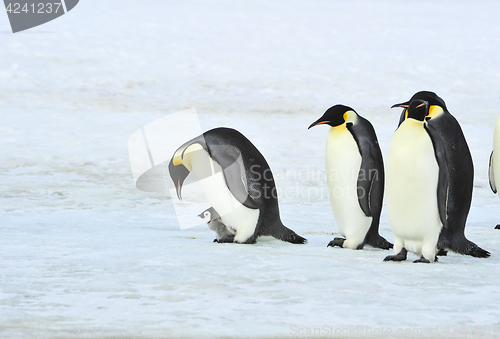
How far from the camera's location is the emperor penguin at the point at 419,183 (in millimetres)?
2516

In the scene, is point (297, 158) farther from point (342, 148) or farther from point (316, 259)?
point (316, 259)

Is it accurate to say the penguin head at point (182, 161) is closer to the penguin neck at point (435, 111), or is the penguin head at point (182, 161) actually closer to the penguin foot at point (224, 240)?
the penguin foot at point (224, 240)

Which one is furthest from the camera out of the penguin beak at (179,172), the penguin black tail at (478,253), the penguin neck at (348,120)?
the penguin beak at (179,172)

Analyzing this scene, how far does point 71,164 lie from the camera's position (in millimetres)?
6078

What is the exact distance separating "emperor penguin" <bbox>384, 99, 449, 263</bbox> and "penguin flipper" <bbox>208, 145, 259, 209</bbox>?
0.83 m

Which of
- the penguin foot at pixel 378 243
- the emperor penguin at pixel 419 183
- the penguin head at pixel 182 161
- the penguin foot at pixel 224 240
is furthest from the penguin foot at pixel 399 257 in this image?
the penguin head at pixel 182 161

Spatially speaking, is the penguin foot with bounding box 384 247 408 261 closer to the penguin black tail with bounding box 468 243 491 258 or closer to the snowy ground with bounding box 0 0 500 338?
the snowy ground with bounding box 0 0 500 338

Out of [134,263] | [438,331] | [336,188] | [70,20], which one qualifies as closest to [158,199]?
[336,188]

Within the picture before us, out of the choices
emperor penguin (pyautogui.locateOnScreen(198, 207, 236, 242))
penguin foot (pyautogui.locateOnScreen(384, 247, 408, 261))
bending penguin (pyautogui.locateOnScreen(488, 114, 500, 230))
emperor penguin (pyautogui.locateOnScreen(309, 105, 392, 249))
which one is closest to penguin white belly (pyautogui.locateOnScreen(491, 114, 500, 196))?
bending penguin (pyautogui.locateOnScreen(488, 114, 500, 230))

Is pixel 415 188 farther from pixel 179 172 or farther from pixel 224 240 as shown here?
pixel 179 172

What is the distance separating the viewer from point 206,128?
769 cm

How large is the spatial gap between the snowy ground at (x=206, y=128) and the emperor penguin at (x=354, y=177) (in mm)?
202

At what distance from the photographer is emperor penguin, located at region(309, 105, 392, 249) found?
2.99 metres

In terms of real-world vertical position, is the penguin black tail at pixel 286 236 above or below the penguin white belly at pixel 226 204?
below
